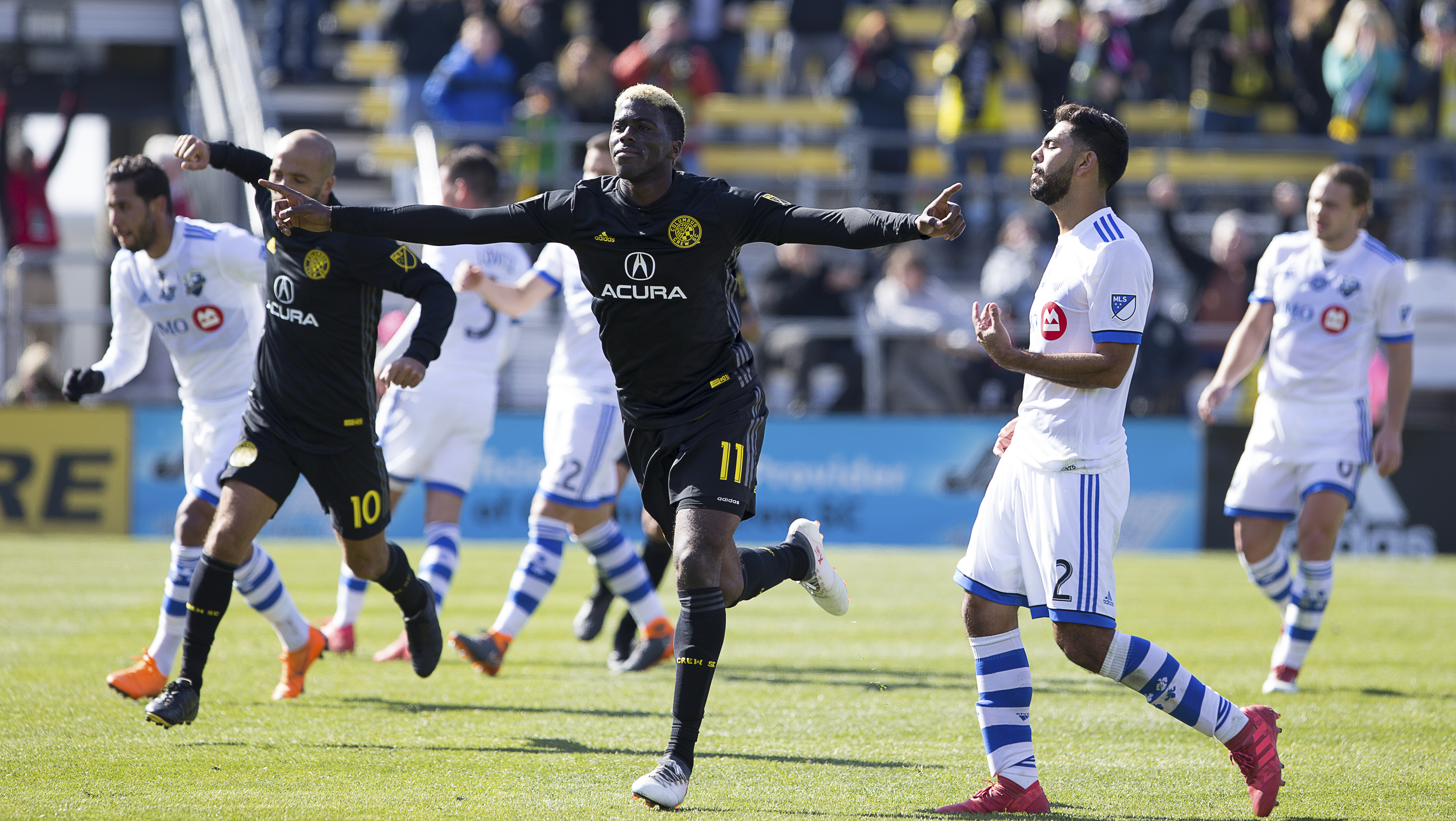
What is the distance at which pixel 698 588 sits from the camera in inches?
201

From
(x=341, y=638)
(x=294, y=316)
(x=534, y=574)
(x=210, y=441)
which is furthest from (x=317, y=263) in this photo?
(x=341, y=638)

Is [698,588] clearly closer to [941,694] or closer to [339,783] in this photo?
[339,783]

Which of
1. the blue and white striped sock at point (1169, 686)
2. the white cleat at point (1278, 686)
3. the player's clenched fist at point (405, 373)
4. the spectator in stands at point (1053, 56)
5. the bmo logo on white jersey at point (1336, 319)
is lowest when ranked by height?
the white cleat at point (1278, 686)

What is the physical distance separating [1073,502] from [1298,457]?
3.16 metres

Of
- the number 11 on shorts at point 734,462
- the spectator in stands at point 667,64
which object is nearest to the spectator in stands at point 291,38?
the spectator in stands at point 667,64

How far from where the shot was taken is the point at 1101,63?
17.5 meters

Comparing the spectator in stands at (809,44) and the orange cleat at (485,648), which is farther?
the spectator in stands at (809,44)

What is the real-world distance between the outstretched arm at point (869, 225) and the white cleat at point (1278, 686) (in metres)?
3.72

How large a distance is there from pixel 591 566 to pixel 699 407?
8196 mm

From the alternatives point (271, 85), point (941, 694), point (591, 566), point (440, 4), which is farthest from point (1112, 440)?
point (271, 85)

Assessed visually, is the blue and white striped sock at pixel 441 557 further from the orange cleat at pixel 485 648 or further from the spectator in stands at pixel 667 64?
the spectator in stands at pixel 667 64

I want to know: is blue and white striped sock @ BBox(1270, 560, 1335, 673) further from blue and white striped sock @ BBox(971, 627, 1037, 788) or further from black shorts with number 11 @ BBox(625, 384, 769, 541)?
black shorts with number 11 @ BBox(625, 384, 769, 541)

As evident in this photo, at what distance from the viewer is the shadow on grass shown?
6.63m

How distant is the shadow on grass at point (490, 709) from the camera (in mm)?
6633
